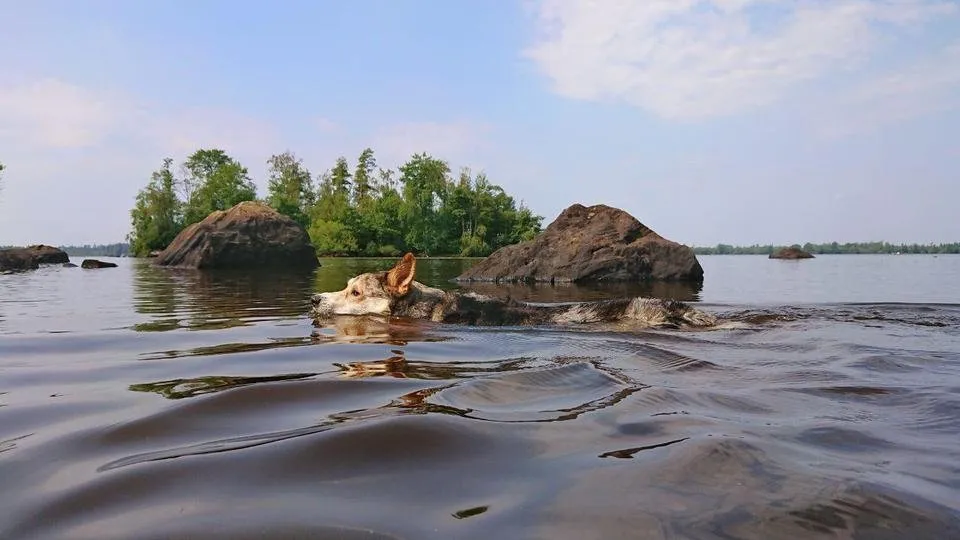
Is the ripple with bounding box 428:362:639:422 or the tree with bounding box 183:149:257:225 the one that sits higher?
the tree with bounding box 183:149:257:225

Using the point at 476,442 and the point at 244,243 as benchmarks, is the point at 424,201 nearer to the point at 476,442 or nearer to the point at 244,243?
the point at 244,243

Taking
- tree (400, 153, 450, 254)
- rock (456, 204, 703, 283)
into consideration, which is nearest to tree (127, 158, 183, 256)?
tree (400, 153, 450, 254)

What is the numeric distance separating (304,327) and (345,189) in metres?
111

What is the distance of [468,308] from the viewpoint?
1066 centimetres

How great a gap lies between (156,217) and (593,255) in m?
83.7

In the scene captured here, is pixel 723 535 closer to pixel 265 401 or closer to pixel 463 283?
pixel 265 401

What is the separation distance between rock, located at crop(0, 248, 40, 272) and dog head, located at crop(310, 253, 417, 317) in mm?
37511

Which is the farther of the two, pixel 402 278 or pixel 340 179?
pixel 340 179

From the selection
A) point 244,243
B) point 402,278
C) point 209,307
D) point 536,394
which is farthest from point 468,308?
point 244,243

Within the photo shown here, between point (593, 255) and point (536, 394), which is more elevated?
point (593, 255)

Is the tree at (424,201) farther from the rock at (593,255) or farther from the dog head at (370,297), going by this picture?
the dog head at (370,297)

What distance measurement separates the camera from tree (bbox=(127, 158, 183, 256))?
90.8 metres

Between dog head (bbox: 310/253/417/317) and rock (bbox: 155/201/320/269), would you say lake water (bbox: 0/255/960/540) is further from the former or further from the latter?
rock (bbox: 155/201/320/269)

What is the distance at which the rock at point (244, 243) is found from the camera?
40.0 m
